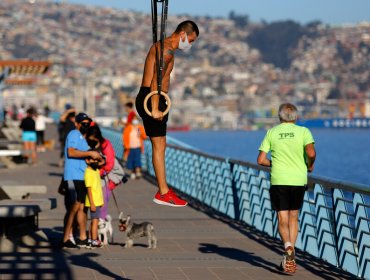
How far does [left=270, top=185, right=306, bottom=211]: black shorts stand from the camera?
1303cm

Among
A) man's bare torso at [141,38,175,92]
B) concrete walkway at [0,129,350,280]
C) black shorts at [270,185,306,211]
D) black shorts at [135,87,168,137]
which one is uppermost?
man's bare torso at [141,38,175,92]

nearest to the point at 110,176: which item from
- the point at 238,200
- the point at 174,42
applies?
the point at 238,200

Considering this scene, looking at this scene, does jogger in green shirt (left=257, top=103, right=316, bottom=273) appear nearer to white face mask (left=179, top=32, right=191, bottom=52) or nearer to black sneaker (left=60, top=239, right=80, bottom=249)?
black sneaker (left=60, top=239, right=80, bottom=249)

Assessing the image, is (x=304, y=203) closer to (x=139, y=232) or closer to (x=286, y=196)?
(x=139, y=232)

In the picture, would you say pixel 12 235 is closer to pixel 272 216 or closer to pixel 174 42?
pixel 272 216

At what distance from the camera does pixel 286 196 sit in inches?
514

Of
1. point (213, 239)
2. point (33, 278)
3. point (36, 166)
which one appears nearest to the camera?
point (33, 278)

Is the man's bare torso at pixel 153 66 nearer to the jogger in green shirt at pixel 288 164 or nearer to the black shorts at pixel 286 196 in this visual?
the jogger in green shirt at pixel 288 164

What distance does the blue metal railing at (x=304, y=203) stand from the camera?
510 inches

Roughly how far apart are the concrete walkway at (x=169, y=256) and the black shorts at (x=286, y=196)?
0.71 metres

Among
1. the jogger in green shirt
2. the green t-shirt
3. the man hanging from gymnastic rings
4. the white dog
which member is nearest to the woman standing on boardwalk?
the white dog

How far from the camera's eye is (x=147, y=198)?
963 inches

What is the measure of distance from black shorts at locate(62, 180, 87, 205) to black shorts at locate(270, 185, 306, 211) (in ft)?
10.1

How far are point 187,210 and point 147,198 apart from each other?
239cm
